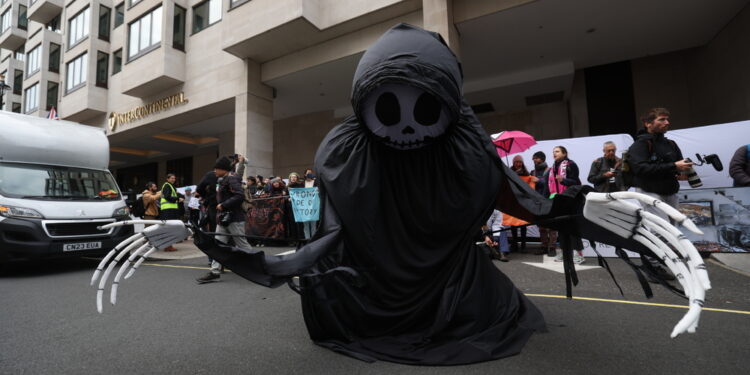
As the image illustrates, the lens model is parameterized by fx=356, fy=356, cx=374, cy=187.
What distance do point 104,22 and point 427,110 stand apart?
89.6ft

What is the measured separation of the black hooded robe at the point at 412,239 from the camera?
2201mm

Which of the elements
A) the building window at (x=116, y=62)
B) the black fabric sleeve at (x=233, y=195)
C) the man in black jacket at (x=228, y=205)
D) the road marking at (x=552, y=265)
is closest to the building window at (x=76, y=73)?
the building window at (x=116, y=62)

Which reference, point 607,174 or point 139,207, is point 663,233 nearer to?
point 607,174

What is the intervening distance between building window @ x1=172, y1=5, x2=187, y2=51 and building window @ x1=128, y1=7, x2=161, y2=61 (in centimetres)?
76

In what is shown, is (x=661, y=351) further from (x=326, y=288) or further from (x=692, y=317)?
(x=326, y=288)

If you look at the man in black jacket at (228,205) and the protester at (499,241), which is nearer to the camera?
Answer: the man in black jacket at (228,205)

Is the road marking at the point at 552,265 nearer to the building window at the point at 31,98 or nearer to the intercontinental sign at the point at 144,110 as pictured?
the intercontinental sign at the point at 144,110

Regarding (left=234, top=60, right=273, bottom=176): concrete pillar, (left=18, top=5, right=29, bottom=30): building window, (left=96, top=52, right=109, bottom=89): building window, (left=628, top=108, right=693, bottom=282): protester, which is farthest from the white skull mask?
(left=18, top=5, right=29, bottom=30): building window

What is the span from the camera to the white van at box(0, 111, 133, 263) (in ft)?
17.9

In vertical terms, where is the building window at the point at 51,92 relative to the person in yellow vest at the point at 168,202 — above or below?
above

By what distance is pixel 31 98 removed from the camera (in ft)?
86.6

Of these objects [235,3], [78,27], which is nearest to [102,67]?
[78,27]

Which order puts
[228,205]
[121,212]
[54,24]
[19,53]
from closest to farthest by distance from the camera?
[228,205]
[121,212]
[54,24]
[19,53]

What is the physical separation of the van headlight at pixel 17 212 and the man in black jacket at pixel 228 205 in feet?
9.56
